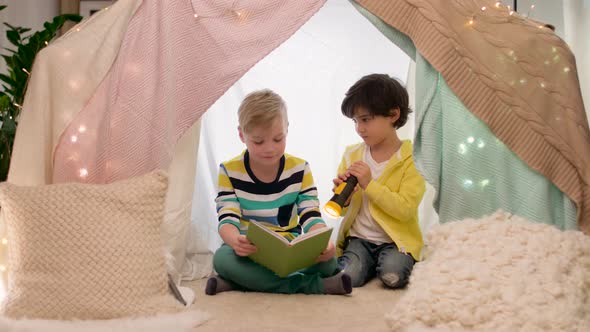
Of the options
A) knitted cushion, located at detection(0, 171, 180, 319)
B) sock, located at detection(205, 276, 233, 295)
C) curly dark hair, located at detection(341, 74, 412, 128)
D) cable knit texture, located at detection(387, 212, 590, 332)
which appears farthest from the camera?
curly dark hair, located at detection(341, 74, 412, 128)

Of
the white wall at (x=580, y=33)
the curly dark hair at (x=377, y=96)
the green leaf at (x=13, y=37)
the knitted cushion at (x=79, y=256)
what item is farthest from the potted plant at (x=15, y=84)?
the white wall at (x=580, y=33)

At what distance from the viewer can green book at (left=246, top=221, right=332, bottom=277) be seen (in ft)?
5.93

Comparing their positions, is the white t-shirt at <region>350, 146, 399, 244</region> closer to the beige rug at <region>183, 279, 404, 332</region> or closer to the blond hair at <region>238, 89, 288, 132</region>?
the beige rug at <region>183, 279, 404, 332</region>

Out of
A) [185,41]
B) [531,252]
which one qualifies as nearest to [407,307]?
[531,252]

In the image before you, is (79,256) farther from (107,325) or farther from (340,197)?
(340,197)

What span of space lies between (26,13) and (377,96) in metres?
1.82

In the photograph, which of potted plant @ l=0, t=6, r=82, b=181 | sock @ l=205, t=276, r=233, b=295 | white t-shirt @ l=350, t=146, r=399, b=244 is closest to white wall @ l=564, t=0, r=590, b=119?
white t-shirt @ l=350, t=146, r=399, b=244

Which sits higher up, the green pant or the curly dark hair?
the curly dark hair

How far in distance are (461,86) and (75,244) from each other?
1.14 m

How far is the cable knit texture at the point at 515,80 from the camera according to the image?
1.89 m

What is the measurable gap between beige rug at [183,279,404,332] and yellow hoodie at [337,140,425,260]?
0.74 feet

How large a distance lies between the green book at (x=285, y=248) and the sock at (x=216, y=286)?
0.14 m

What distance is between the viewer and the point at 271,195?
7.30 ft

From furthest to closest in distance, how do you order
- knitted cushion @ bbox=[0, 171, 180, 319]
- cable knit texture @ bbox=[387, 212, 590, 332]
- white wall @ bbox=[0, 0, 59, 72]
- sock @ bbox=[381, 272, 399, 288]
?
white wall @ bbox=[0, 0, 59, 72], sock @ bbox=[381, 272, 399, 288], knitted cushion @ bbox=[0, 171, 180, 319], cable knit texture @ bbox=[387, 212, 590, 332]
